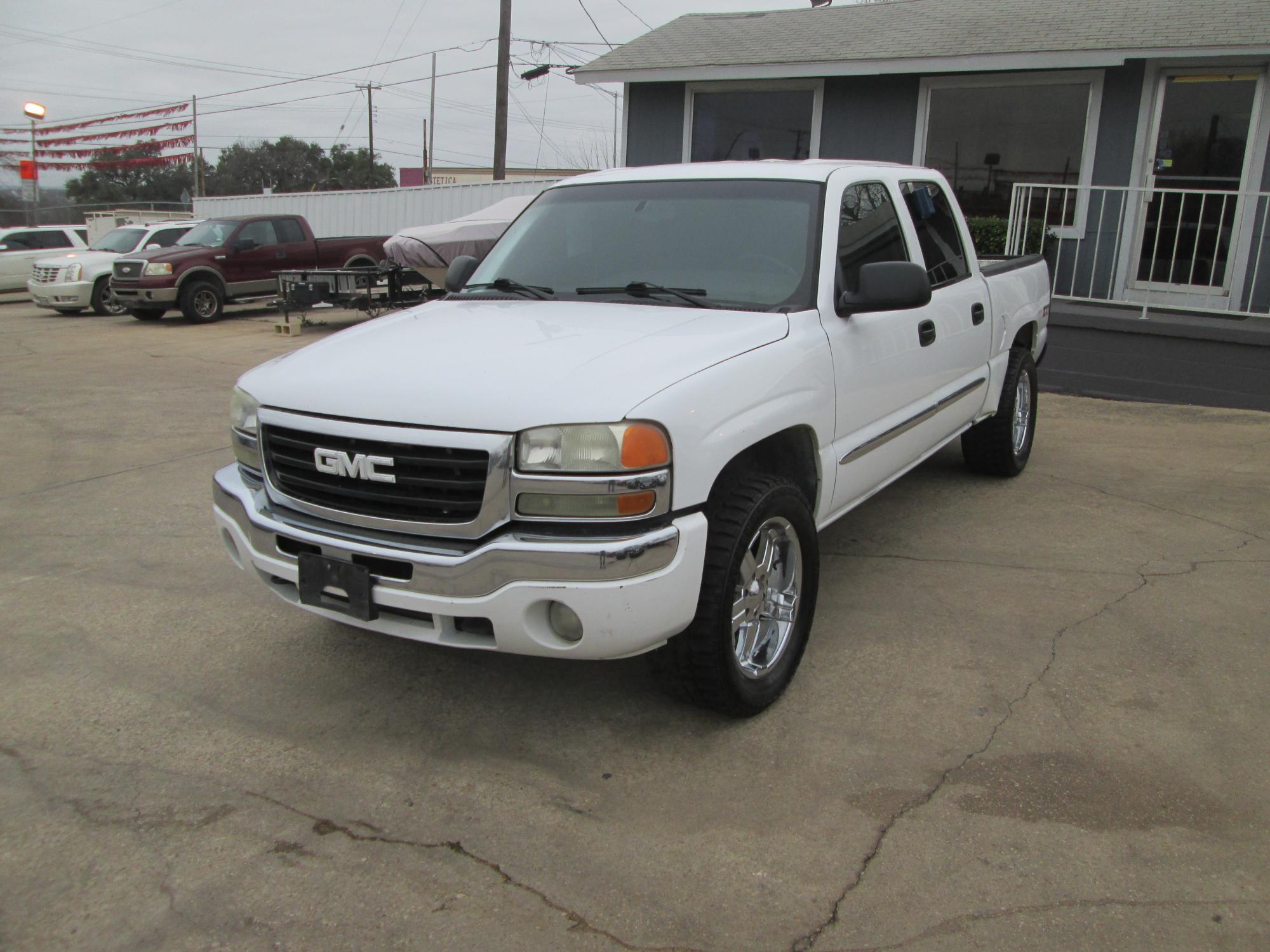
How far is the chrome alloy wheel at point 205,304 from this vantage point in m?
16.8

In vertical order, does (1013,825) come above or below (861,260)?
below

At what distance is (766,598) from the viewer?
3537 millimetres

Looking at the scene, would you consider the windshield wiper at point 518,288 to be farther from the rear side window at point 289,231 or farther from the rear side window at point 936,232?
the rear side window at point 289,231

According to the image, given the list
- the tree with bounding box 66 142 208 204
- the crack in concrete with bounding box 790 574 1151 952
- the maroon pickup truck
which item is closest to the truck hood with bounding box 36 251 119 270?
the maroon pickup truck

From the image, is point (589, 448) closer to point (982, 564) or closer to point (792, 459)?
point (792, 459)

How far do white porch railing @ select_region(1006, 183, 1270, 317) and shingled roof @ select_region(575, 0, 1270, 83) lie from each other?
4.86 feet

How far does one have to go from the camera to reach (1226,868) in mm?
2656

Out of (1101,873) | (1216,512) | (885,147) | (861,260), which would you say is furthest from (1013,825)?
(885,147)

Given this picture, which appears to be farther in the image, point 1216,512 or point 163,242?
point 163,242

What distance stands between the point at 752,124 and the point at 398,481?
38.8 feet

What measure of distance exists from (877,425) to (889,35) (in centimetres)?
1005

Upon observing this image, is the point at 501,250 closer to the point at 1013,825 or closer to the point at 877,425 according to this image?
the point at 877,425

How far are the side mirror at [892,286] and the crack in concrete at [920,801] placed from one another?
1473 millimetres

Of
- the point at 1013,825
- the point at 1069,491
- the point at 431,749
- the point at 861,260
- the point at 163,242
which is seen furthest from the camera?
the point at 163,242
